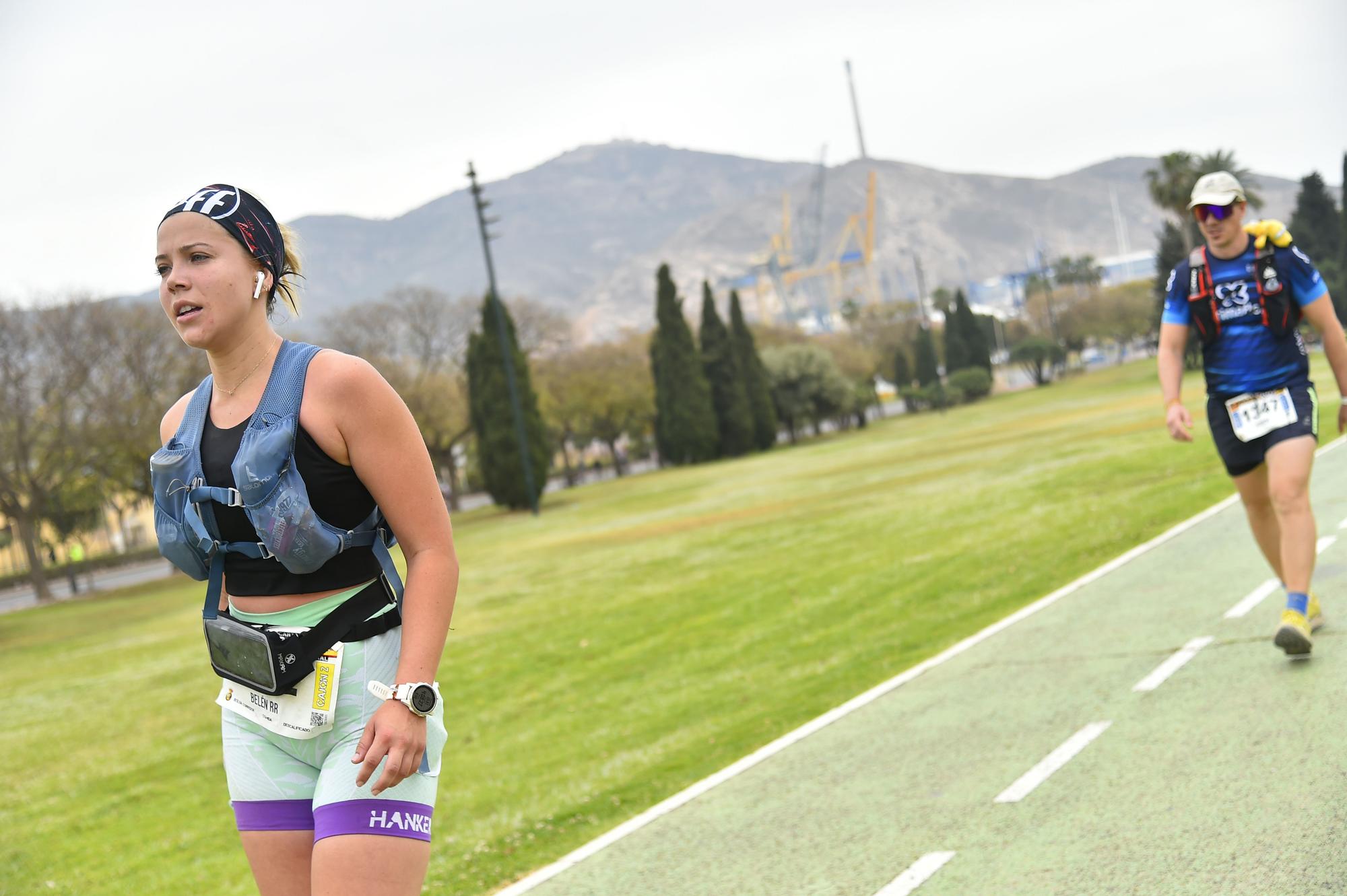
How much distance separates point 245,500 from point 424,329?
8131cm

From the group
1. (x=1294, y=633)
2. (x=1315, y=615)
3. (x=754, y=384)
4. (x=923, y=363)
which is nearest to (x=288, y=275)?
(x=1294, y=633)

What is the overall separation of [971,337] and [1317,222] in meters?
30.6

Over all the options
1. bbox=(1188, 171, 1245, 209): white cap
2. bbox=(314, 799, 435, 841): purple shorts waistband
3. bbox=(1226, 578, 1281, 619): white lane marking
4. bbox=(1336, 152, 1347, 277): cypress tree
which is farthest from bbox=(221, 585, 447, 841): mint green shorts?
bbox=(1336, 152, 1347, 277): cypress tree

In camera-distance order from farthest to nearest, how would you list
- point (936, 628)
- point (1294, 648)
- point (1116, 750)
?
point (936, 628), point (1294, 648), point (1116, 750)

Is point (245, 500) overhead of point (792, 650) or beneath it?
overhead

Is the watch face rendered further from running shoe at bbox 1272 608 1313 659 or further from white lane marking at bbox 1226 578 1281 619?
white lane marking at bbox 1226 578 1281 619

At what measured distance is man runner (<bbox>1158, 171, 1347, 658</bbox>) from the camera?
251 inches

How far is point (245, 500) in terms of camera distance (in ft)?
8.35

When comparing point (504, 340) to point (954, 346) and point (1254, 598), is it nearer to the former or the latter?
point (1254, 598)

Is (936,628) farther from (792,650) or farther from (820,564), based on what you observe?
(820,564)

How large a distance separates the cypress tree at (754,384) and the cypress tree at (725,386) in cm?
67

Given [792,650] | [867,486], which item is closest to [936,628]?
[792,650]

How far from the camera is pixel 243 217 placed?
2.70 meters

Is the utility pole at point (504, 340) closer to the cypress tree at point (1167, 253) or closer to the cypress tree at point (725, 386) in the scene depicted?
the cypress tree at point (725, 386)
